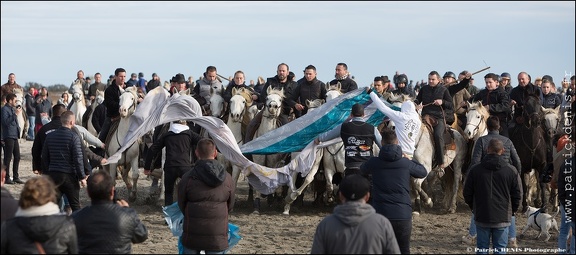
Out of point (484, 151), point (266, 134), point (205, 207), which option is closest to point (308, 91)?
point (266, 134)

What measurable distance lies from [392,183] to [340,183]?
1005 mm

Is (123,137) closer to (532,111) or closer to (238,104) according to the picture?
(238,104)

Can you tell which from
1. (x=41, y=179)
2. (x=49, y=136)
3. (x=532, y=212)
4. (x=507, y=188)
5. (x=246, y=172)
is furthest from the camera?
(x=246, y=172)

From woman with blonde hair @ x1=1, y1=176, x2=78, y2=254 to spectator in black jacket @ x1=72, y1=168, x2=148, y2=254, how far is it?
472 millimetres

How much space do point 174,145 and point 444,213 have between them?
5253mm

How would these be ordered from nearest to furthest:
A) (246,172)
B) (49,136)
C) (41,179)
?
(41,179)
(49,136)
(246,172)

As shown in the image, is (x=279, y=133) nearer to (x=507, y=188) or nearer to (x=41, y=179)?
(x=507, y=188)

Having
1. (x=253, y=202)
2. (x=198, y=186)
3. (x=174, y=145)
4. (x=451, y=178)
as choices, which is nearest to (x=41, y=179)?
(x=198, y=186)

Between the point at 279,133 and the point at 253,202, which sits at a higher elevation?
the point at 279,133

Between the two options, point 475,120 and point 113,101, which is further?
point 113,101

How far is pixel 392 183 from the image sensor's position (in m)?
8.70

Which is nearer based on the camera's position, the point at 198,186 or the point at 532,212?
the point at 198,186

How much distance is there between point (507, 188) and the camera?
29.9 ft

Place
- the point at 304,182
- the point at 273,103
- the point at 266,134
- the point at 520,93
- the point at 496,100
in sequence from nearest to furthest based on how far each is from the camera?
the point at 304,182 → the point at 266,134 → the point at 273,103 → the point at 520,93 → the point at 496,100
